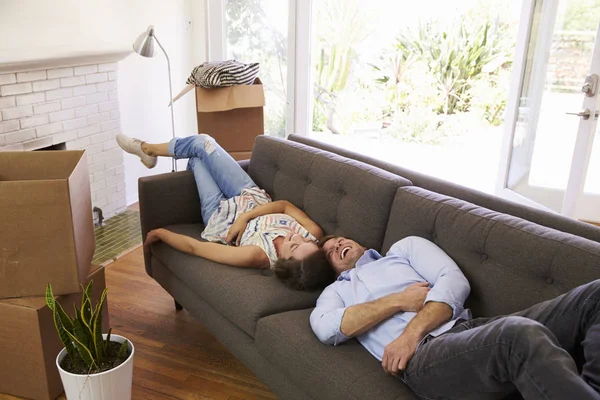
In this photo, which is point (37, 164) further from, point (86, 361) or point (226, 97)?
point (226, 97)

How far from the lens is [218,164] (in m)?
2.54

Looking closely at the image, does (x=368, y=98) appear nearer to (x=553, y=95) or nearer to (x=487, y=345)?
(x=553, y=95)

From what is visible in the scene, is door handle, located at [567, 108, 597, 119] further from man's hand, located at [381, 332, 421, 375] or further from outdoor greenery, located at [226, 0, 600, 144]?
outdoor greenery, located at [226, 0, 600, 144]

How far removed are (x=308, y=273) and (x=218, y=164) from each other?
911mm

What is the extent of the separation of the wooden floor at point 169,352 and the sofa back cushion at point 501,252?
0.91m

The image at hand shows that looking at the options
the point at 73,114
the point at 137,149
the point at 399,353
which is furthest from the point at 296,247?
the point at 73,114

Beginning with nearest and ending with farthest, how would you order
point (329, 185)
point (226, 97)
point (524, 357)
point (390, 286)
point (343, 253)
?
point (524, 357) → point (390, 286) → point (343, 253) → point (329, 185) → point (226, 97)

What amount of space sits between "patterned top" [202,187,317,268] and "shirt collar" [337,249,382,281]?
341mm

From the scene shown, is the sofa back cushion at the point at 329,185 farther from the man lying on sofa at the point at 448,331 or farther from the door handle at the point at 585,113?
the door handle at the point at 585,113

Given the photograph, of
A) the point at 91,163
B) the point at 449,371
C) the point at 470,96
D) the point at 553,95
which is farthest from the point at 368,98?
the point at 449,371

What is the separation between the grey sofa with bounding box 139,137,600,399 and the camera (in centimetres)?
144

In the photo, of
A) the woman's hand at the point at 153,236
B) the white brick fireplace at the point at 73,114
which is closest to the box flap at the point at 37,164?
the woman's hand at the point at 153,236

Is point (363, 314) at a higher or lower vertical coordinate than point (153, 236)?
higher

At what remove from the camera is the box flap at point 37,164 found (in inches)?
79.9
